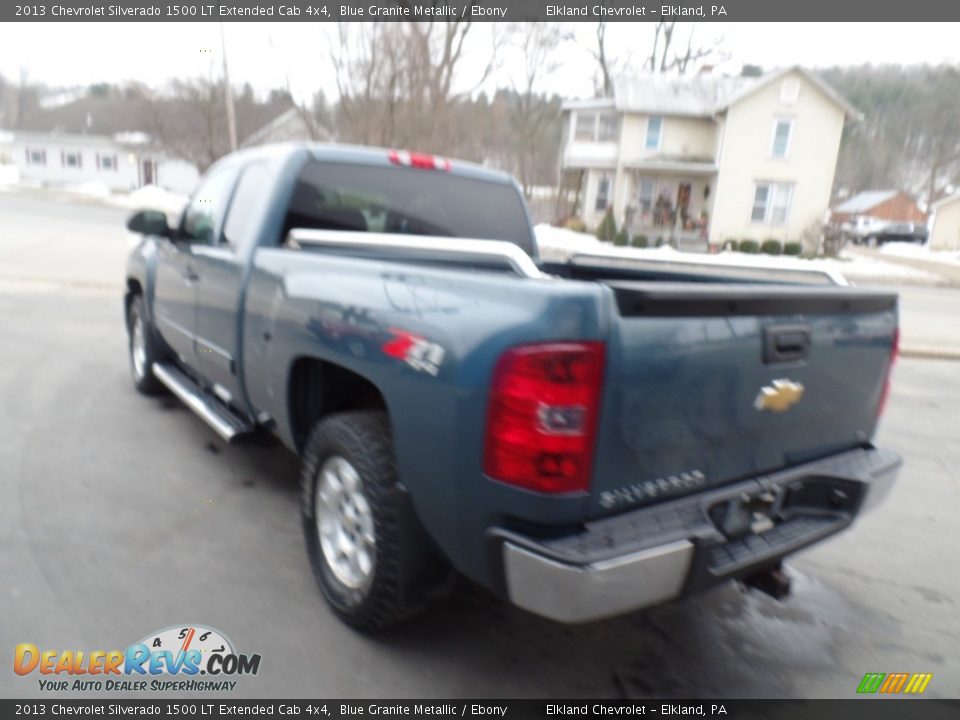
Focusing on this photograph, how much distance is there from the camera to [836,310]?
2623mm

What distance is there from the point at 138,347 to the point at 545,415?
4.77m

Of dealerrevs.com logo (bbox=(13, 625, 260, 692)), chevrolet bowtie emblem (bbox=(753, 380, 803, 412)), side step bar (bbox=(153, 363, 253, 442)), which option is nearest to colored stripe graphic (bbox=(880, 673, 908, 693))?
chevrolet bowtie emblem (bbox=(753, 380, 803, 412))

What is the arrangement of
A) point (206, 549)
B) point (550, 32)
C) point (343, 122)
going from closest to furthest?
point (206, 549) → point (343, 122) → point (550, 32)

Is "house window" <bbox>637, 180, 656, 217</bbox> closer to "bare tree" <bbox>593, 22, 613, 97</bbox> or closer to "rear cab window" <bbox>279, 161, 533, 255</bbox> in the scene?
"bare tree" <bbox>593, 22, 613, 97</bbox>

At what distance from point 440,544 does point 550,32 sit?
120ft

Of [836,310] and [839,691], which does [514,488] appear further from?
[839,691]

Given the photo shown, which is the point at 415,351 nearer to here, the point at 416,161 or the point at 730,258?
the point at 416,161

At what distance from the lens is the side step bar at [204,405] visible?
12.4 ft

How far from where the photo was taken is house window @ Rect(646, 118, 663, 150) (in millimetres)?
31156

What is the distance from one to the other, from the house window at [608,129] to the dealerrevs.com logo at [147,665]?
32.1 m

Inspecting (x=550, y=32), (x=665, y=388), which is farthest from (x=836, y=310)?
(x=550, y=32)

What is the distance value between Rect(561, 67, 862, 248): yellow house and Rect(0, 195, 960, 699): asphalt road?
27.9m

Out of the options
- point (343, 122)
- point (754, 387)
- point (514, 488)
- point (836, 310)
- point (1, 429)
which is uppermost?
point (343, 122)

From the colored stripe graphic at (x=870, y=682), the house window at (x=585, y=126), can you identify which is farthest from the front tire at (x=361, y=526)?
the house window at (x=585, y=126)
